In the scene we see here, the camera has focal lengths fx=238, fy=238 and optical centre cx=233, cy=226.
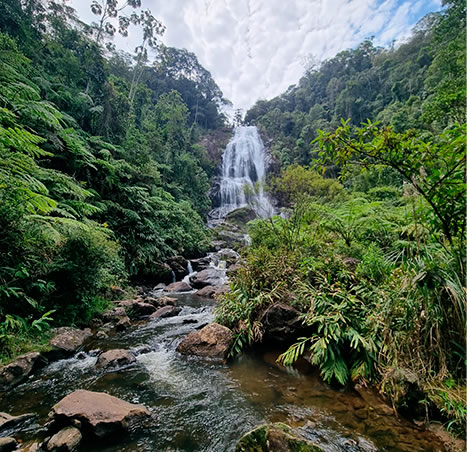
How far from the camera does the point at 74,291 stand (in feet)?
16.6

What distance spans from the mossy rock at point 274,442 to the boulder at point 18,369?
3058 millimetres

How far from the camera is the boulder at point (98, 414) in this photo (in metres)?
2.19

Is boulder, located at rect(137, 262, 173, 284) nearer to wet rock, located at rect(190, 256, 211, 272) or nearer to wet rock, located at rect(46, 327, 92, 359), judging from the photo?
wet rock, located at rect(190, 256, 211, 272)

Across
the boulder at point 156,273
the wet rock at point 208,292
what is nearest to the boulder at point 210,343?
the wet rock at point 208,292

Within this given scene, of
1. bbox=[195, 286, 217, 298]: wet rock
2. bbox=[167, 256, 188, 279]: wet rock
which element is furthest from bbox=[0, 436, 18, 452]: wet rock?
bbox=[167, 256, 188, 279]: wet rock

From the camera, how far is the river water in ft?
7.17

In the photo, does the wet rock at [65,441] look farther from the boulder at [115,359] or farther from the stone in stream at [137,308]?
the stone in stream at [137,308]

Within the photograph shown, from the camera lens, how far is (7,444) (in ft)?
6.55

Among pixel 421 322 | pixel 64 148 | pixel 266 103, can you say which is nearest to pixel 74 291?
pixel 421 322

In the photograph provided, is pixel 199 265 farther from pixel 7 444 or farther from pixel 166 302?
pixel 7 444

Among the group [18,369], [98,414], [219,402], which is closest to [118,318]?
[18,369]

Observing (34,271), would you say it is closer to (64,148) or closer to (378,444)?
(378,444)

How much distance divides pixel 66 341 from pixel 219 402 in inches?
118

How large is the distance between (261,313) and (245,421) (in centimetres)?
187
